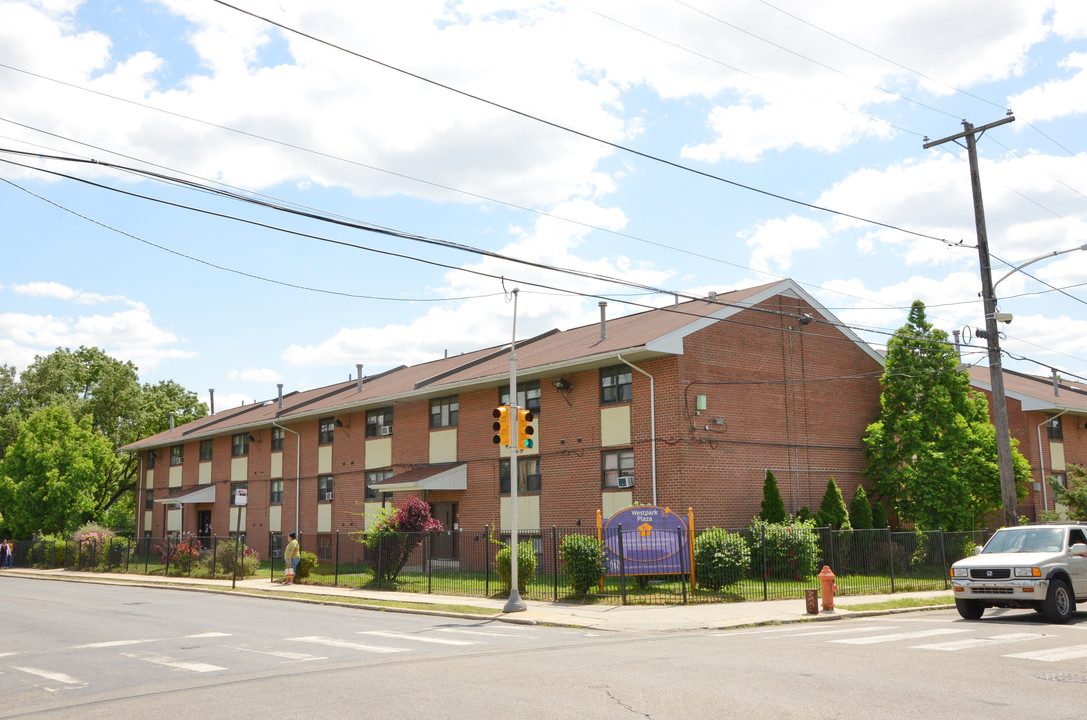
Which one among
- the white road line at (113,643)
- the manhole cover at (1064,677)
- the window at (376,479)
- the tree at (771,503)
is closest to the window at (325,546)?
the window at (376,479)

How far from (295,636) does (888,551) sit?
15698 millimetres

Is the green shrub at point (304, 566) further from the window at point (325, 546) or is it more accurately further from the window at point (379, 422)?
the window at point (325, 546)

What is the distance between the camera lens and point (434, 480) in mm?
32781

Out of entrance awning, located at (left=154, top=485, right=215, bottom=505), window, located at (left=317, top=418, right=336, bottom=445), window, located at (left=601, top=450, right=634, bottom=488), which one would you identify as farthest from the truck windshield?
entrance awning, located at (left=154, top=485, right=215, bottom=505)

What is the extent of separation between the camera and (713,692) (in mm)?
9336

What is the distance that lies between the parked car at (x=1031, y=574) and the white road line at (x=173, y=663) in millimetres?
12931

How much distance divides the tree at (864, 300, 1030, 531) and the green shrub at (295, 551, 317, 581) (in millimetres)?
19218

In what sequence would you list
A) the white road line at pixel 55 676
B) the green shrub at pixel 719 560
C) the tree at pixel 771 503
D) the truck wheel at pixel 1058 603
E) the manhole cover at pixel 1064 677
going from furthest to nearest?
the tree at pixel 771 503, the green shrub at pixel 719 560, the truck wheel at pixel 1058 603, the white road line at pixel 55 676, the manhole cover at pixel 1064 677

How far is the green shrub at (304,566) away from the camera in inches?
1190

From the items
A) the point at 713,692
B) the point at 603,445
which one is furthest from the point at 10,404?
the point at 713,692

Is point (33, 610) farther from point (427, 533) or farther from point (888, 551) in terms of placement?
point (888, 551)

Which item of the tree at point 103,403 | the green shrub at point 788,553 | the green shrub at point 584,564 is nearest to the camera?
the green shrub at point 584,564

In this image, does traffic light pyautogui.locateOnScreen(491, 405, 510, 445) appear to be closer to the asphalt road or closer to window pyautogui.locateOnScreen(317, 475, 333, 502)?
the asphalt road

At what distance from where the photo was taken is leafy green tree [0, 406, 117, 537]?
5238 centimetres
